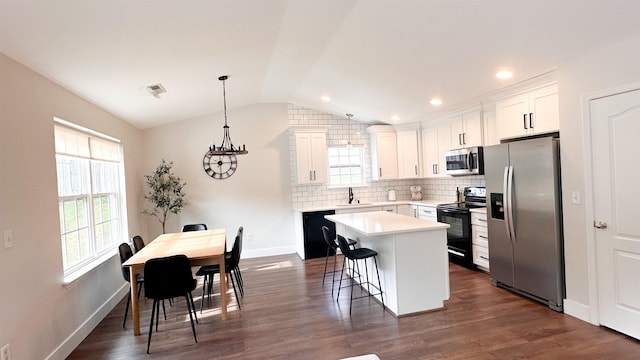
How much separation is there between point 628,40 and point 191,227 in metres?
5.39

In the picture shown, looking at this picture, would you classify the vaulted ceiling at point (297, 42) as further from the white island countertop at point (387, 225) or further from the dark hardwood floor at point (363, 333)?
the dark hardwood floor at point (363, 333)

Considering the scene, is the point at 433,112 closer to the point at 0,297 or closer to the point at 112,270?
the point at 112,270

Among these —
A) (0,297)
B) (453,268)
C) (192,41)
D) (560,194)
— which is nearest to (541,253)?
(560,194)

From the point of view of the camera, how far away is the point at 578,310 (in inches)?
124

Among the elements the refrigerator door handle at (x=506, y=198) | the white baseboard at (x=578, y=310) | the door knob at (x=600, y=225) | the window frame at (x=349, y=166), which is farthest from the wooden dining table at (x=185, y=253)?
the door knob at (x=600, y=225)

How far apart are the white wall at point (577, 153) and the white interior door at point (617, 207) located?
0.10m

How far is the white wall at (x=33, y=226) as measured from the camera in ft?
7.50

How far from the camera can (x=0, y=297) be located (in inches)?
85.2

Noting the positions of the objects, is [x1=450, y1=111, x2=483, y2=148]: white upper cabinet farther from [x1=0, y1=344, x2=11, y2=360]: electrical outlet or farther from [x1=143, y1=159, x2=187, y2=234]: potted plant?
[x1=0, y1=344, x2=11, y2=360]: electrical outlet

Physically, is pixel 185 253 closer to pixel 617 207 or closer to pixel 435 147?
pixel 617 207

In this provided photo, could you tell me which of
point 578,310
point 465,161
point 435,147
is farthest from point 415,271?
point 435,147

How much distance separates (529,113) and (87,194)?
502 centimetres

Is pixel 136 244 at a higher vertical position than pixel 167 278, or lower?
higher

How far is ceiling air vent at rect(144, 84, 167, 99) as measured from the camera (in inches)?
149
